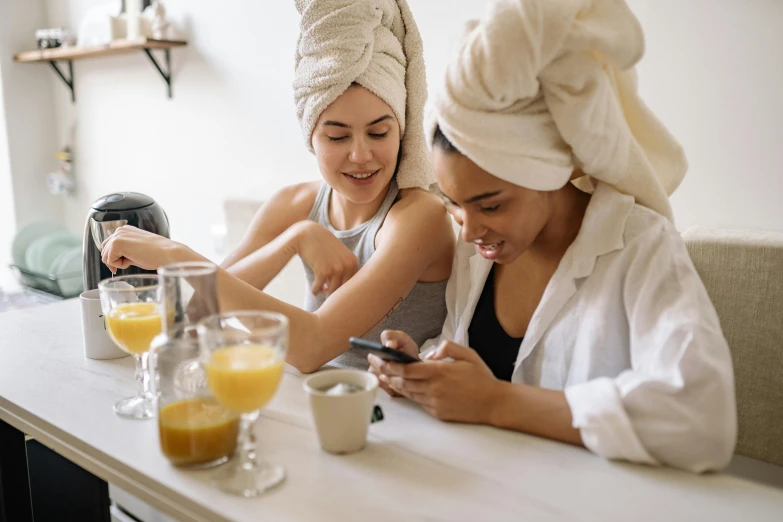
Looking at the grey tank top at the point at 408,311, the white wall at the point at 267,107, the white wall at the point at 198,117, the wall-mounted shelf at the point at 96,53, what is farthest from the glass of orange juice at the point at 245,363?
the wall-mounted shelf at the point at 96,53

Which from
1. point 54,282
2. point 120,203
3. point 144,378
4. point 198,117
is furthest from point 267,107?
point 144,378

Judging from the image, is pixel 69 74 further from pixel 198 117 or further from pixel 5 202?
pixel 198 117

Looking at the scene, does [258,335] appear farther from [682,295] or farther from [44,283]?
[44,283]

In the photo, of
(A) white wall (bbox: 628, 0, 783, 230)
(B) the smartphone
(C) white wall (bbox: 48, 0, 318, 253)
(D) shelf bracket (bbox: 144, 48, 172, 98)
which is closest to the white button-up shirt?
(B) the smartphone

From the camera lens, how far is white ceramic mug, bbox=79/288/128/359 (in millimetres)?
1222

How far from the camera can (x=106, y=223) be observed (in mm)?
1399

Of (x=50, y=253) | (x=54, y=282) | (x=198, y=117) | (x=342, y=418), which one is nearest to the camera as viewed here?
(x=342, y=418)

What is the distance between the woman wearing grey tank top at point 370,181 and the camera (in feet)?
4.47

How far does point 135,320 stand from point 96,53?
281cm

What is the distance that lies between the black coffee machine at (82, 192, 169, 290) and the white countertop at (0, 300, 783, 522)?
42 cm

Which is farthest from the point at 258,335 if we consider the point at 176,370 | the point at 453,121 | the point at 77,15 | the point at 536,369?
the point at 77,15

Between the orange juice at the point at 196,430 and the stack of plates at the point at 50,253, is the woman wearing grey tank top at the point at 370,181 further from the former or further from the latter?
the stack of plates at the point at 50,253

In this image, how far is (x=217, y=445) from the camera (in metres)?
0.83

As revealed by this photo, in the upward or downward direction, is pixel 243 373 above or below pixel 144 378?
above
